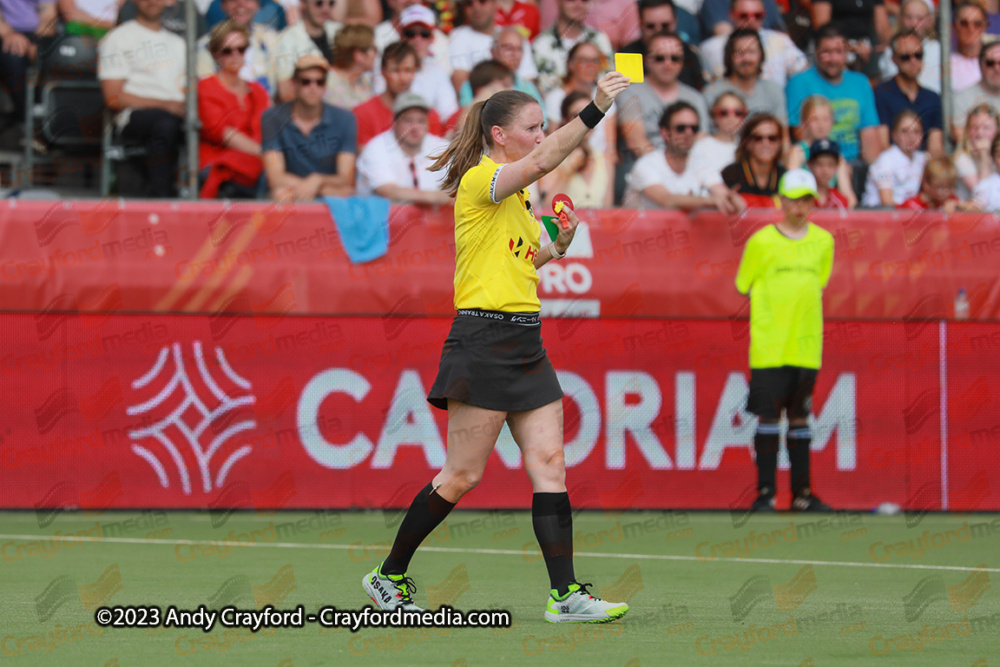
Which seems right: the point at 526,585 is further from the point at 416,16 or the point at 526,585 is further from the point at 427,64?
the point at 416,16

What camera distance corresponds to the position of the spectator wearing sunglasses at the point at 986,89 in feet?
40.8

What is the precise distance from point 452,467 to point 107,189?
20.5 ft

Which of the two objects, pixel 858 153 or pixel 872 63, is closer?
pixel 858 153

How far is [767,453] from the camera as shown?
33.2 feet

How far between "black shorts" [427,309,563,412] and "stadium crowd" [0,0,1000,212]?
4.74 metres

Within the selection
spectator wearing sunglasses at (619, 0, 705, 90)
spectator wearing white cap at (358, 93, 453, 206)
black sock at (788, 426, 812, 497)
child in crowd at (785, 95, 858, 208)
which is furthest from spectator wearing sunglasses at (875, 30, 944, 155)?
spectator wearing white cap at (358, 93, 453, 206)

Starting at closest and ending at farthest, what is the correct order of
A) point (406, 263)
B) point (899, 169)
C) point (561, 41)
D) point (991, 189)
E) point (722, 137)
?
point (406, 263) → point (722, 137) → point (991, 189) → point (899, 169) → point (561, 41)

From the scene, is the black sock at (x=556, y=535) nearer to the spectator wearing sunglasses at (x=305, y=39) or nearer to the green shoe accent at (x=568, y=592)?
the green shoe accent at (x=568, y=592)

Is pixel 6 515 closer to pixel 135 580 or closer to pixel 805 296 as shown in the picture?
pixel 135 580

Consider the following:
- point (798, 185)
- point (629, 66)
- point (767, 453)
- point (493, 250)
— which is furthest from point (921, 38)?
point (629, 66)

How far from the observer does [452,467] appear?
5781 millimetres

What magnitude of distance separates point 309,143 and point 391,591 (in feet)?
18.6

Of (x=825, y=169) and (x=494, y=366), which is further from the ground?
(x=825, y=169)

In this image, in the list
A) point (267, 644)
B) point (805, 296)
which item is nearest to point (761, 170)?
point (805, 296)
